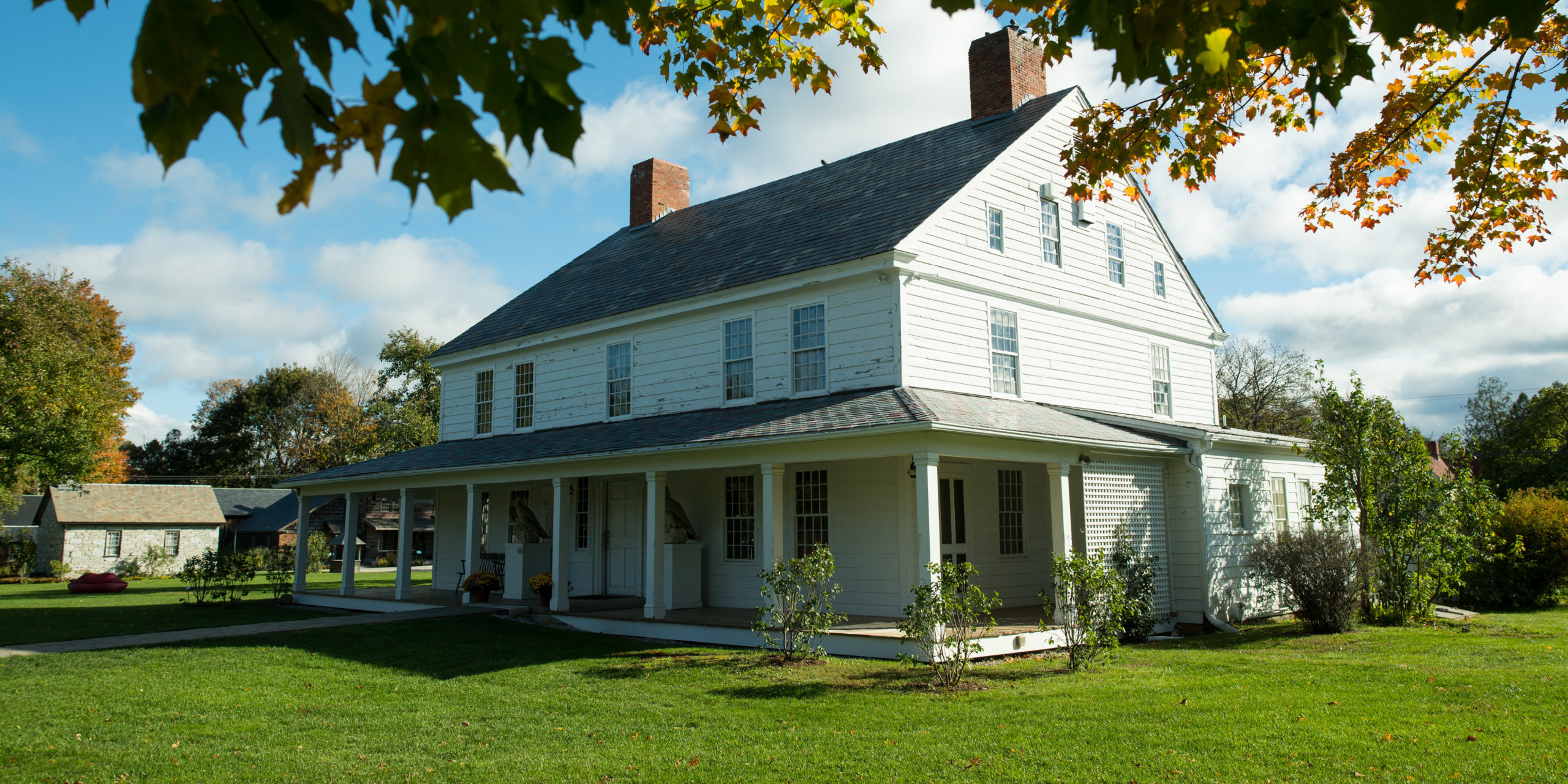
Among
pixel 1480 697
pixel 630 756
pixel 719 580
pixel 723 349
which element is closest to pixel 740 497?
pixel 719 580

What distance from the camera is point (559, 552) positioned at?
16969 mm

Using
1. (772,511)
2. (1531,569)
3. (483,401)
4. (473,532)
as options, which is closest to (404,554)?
(473,532)

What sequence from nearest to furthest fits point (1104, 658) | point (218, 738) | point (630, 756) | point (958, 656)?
point (630, 756) < point (218, 738) < point (958, 656) < point (1104, 658)

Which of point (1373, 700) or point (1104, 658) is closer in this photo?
point (1373, 700)

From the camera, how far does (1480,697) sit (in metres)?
9.01

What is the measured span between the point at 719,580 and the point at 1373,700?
1054 cm

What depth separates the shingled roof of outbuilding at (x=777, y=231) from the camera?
53.9 ft

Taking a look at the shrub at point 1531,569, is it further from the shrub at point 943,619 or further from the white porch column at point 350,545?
the white porch column at point 350,545

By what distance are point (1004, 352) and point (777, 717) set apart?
30.3ft

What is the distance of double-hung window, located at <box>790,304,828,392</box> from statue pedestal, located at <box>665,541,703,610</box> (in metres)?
3.37

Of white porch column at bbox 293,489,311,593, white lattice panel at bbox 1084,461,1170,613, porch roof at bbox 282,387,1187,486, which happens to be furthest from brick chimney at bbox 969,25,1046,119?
white porch column at bbox 293,489,311,593

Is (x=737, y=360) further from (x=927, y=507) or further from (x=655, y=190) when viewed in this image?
(x=655, y=190)

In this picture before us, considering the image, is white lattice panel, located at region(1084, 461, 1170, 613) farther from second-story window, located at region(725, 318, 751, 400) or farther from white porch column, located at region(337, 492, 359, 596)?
white porch column, located at region(337, 492, 359, 596)

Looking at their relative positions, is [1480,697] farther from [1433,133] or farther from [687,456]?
[687,456]
